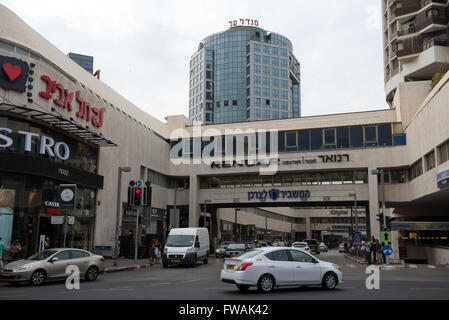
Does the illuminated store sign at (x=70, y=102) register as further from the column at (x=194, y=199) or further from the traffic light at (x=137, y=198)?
the column at (x=194, y=199)

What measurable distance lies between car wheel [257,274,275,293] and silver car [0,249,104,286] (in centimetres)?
866

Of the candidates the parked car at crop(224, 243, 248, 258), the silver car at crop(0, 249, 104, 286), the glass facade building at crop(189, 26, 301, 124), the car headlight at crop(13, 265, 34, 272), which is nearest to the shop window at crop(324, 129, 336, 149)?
the parked car at crop(224, 243, 248, 258)

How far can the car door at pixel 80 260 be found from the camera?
18359 millimetres

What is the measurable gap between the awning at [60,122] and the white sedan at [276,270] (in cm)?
1602

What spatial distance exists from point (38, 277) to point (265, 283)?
29.6 ft

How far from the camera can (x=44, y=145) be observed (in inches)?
1059

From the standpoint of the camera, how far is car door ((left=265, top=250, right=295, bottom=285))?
45.9 ft

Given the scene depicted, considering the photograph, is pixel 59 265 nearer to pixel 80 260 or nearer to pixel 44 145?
pixel 80 260

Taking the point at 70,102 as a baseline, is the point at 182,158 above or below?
below

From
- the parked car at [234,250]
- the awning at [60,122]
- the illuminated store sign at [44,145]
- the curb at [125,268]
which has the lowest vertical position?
the curb at [125,268]

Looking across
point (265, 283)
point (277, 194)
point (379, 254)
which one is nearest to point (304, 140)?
point (277, 194)

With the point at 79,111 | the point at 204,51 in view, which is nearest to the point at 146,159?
the point at 79,111

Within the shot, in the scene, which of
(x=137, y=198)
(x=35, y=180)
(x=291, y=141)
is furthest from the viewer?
(x=291, y=141)

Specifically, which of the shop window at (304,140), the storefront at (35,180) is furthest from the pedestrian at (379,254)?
the storefront at (35,180)
